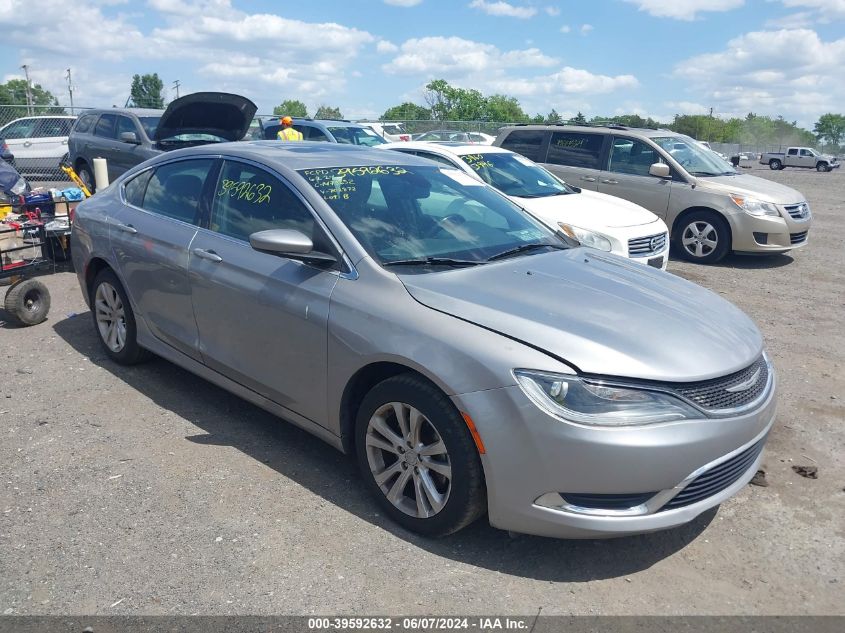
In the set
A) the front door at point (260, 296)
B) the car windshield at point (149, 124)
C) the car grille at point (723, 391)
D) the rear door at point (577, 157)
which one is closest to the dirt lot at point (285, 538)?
the front door at point (260, 296)

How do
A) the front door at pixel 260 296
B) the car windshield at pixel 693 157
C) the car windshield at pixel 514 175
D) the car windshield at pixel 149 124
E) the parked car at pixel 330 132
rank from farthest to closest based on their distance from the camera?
the parked car at pixel 330 132 → the car windshield at pixel 149 124 → the car windshield at pixel 693 157 → the car windshield at pixel 514 175 → the front door at pixel 260 296

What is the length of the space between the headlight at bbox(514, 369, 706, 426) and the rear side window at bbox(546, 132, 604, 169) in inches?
338

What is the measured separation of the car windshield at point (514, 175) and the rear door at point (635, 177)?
197 centimetres

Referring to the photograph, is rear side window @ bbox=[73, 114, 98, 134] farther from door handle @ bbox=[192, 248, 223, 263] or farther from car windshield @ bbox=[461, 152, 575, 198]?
door handle @ bbox=[192, 248, 223, 263]

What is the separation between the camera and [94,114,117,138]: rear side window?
41.5ft

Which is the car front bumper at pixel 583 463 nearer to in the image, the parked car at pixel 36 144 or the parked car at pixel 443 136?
the parked car at pixel 36 144

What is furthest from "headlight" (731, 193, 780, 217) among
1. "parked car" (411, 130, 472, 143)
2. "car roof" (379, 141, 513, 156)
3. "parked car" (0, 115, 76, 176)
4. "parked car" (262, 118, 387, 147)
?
"parked car" (411, 130, 472, 143)

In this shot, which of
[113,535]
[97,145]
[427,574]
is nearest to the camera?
[427,574]

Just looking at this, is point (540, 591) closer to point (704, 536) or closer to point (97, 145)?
point (704, 536)

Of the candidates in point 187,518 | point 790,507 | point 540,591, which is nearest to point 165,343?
point 187,518

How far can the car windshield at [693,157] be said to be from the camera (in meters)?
10.4

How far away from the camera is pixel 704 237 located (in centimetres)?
1003

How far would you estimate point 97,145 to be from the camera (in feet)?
41.9

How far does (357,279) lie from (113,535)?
165 cm
